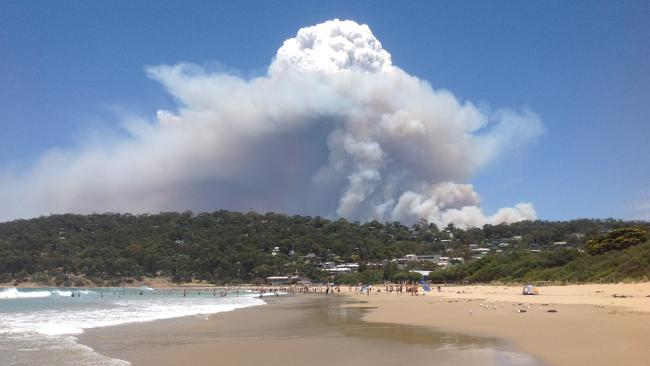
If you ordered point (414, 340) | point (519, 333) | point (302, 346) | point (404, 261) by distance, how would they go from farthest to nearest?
point (404, 261) < point (519, 333) < point (414, 340) < point (302, 346)

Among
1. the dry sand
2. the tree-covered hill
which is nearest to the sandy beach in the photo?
the dry sand

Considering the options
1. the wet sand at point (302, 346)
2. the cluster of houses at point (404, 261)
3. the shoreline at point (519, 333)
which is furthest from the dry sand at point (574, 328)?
the cluster of houses at point (404, 261)

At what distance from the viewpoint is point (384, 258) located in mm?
140625

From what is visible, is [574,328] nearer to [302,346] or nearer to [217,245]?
Result: [302,346]

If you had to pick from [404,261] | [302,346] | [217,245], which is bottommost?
[302,346]

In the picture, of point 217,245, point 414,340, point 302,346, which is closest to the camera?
point 302,346

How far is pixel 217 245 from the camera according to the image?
534 feet

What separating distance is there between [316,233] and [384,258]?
4266 centimetres

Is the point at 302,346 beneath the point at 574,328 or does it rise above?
beneath

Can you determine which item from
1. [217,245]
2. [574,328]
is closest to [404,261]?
[217,245]

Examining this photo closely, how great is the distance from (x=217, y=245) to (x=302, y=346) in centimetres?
15061

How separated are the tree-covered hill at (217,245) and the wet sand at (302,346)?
106836 mm

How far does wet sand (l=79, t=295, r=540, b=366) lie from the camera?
12.8m

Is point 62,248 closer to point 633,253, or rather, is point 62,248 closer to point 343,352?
point 633,253
